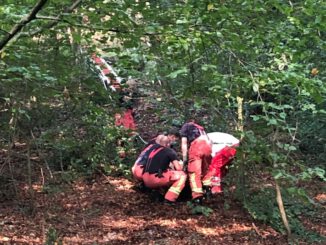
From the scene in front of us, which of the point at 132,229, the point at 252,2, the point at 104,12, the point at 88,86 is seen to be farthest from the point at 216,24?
the point at 132,229

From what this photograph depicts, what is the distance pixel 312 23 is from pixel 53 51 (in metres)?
2.74

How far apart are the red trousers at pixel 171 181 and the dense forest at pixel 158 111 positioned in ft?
0.73

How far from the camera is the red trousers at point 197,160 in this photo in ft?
26.9

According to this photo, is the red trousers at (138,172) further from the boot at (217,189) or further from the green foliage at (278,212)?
the green foliage at (278,212)

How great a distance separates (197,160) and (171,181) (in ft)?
1.85

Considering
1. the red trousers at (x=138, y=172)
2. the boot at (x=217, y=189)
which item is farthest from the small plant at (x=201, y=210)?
the red trousers at (x=138, y=172)

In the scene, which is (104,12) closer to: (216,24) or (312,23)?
(216,24)

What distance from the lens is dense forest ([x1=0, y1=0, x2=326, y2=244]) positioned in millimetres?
4449

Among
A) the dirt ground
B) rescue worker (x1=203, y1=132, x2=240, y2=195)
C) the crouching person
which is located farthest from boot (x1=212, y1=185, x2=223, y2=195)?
the crouching person

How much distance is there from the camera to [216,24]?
4496mm

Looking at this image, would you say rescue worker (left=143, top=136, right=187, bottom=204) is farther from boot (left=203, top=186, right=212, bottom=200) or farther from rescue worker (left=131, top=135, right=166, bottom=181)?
boot (left=203, top=186, right=212, bottom=200)

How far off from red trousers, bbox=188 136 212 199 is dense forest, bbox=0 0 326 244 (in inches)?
13.7

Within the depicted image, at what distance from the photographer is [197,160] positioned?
8211 millimetres

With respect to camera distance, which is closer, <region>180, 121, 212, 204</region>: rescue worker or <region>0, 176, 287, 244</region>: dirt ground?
<region>0, 176, 287, 244</region>: dirt ground
